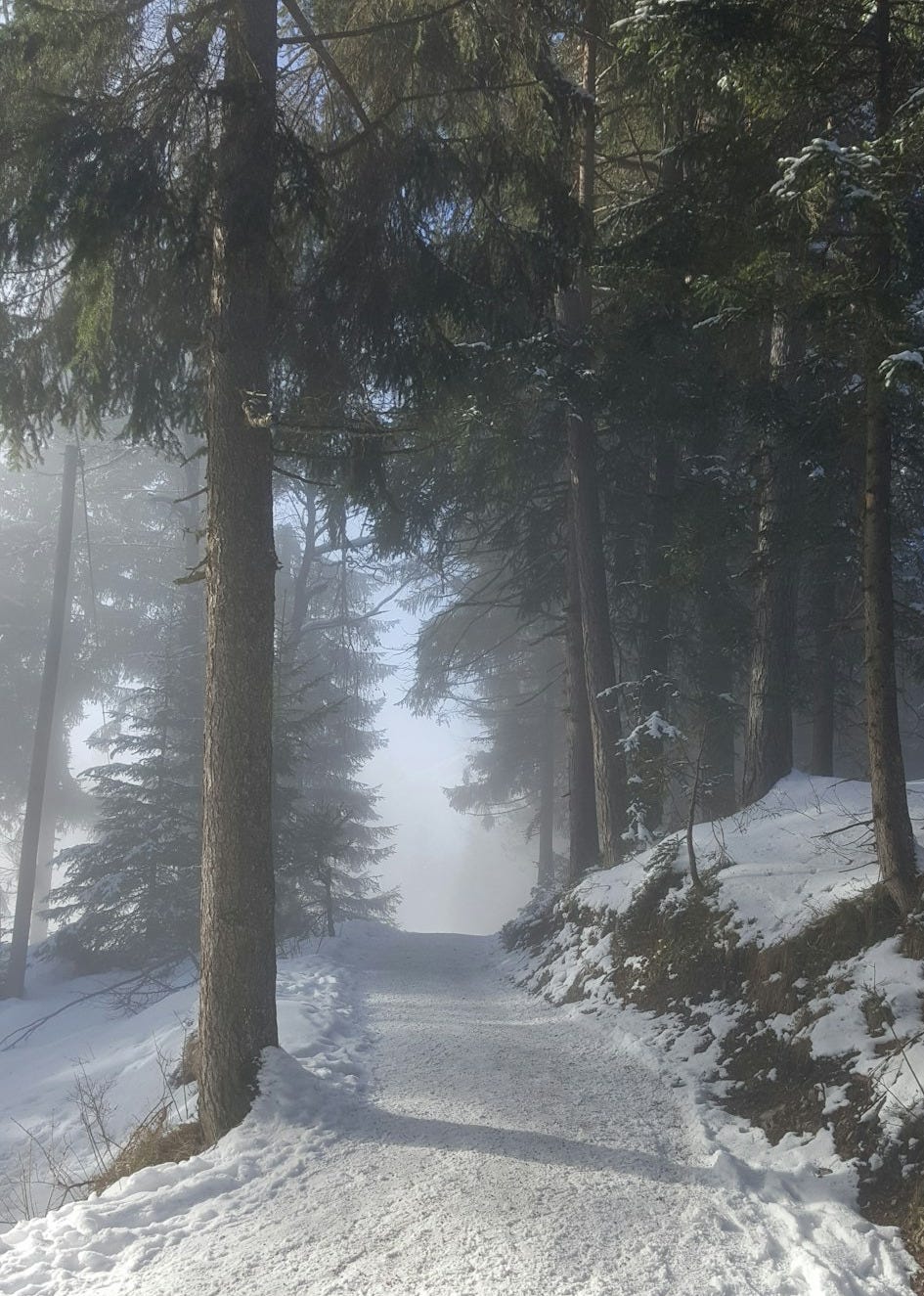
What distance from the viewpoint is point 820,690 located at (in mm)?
15125

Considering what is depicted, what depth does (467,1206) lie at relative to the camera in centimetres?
439

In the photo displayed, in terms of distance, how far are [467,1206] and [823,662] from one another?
11577mm

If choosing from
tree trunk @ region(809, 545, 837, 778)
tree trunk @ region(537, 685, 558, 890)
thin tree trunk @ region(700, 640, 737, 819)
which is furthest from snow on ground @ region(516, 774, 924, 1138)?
tree trunk @ region(537, 685, 558, 890)

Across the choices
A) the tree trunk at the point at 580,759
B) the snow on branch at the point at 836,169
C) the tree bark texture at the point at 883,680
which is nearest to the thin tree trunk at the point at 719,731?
the tree trunk at the point at 580,759

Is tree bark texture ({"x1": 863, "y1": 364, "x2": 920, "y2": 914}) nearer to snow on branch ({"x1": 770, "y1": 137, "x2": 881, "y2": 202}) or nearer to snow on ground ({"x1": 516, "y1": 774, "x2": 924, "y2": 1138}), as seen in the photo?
snow on ground ({"x1": 516, "y1": 774, "x2": 924, "y2": 1138})

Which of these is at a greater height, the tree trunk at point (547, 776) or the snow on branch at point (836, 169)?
the snow on branch at point (836, 169)

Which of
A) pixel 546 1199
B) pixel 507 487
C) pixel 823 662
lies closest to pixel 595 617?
pixel 507 487

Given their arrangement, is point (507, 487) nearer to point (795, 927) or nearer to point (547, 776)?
point (795, 927)

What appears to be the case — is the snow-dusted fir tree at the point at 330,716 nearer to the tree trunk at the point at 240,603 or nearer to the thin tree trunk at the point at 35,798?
the thin tree trunk at the point at 35,798

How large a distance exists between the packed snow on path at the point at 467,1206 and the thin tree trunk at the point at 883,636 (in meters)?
2.14

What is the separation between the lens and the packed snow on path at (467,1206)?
3.78m

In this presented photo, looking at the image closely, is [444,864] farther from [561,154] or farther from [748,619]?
[561,154]

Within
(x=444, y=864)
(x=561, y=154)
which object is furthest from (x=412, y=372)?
(x=444, y=864)

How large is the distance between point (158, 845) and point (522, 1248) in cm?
1430
